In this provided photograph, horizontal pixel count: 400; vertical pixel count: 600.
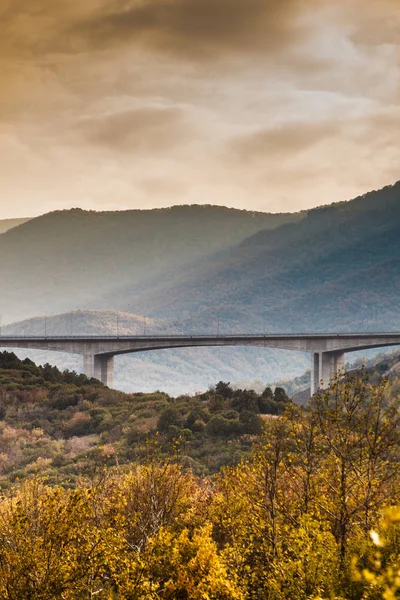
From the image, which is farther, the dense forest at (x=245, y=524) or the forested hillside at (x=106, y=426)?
the forested hillside at (x=106, y=426)

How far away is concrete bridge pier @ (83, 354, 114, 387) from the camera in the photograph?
4093 inches

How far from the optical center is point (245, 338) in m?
109

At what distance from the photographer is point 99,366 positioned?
105m

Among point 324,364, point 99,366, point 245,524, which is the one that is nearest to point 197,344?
point 99,366

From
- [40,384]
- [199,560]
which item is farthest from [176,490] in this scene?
[40,384]

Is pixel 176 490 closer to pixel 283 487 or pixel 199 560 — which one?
pixel 283 487

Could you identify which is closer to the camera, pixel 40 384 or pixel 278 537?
pixel 278 537

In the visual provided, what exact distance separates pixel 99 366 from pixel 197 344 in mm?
16830

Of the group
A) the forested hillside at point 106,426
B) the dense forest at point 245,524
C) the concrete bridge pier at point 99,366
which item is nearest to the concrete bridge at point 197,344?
the concrete bridge pier at point 99,366

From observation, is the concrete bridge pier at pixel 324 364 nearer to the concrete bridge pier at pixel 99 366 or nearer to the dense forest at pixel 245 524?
the concrete bridge pier at pixel 99 366

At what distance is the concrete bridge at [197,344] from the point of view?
104 meters

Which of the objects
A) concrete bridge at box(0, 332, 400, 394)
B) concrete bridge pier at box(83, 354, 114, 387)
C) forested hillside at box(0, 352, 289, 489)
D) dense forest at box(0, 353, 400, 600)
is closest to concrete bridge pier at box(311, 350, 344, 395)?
concrete bridge at box(0, 332, 400, 394)

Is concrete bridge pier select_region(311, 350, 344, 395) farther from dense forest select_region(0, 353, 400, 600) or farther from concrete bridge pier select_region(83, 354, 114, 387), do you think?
dense forest select_region(0, 353, 400, 600)

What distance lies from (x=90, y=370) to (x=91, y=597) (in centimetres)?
9129
